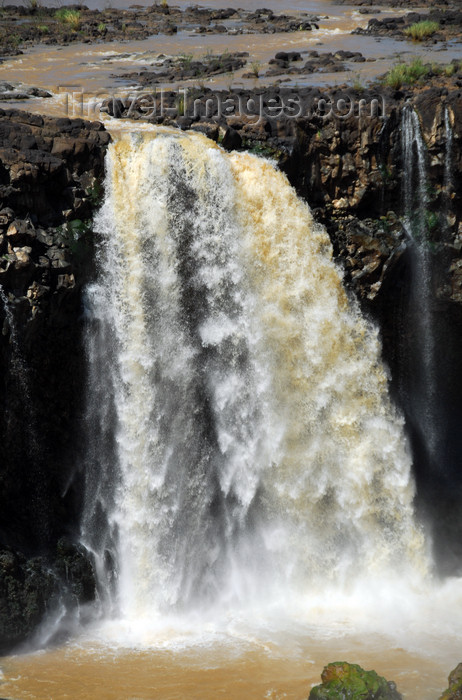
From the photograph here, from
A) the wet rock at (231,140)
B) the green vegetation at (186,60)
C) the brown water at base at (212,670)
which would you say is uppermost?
the green vegetation at (186,60)

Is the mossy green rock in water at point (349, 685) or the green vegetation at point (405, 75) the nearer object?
the mossy green rock in water at point (349, 685)

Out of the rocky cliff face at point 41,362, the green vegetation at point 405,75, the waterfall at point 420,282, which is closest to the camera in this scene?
the rocky cliff face at point 41,362

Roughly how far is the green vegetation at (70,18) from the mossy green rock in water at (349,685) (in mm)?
23068

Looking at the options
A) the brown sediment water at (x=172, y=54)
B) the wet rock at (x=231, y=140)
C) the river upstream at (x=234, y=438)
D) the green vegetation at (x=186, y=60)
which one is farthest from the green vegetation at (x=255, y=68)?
the river upstream at (x=234, y=438)

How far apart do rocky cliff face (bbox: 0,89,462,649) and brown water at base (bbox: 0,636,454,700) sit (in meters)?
1.10

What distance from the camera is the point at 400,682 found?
12.5 meters

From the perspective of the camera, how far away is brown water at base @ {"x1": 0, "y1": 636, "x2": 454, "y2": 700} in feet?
39.9

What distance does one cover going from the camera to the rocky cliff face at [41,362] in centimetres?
1354

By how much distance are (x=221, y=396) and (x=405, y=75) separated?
8.91m

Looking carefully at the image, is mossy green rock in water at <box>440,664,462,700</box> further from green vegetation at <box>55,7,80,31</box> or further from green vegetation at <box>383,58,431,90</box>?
green vegetation at <box>55,7,80,31</box>

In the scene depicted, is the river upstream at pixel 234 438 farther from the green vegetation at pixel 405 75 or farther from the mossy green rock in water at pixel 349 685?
the green vegetation at pixel 405 75

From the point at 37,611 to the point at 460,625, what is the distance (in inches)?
270

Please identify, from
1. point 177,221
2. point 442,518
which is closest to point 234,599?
point 442,518

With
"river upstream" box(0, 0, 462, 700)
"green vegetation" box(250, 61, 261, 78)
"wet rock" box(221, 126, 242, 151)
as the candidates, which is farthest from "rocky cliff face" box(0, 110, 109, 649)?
"green vegetation" box(250, 61, 261, 78)
